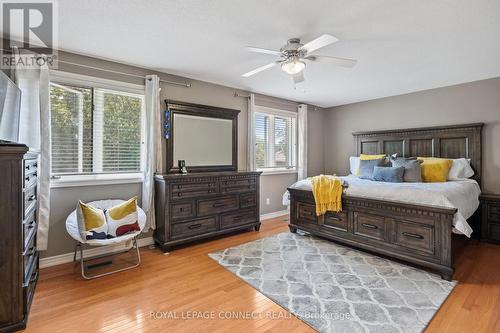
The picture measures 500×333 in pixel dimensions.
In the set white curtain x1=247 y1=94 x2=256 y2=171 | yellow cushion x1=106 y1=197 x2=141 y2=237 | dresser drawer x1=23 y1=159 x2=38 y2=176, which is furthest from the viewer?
white curtain x1=247 y1=94 x2=256 y2=171

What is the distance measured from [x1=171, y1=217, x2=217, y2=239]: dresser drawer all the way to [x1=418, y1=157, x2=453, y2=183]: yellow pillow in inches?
130

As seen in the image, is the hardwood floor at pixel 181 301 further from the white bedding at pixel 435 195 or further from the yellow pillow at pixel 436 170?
the yellow pillow at pixel 436 170

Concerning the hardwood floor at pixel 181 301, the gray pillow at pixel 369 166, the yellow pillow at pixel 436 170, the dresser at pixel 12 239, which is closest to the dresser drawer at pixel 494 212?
the yellow pillow at pixel 436 170

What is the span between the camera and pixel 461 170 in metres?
3.82

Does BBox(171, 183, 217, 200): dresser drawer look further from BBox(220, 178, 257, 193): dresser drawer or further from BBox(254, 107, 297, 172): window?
BBox(254, 107, 297, 172): window

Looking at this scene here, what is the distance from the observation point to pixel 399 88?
4.27 metres

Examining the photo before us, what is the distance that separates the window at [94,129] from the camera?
9.44 ft

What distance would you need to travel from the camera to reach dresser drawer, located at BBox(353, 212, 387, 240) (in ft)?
9.69

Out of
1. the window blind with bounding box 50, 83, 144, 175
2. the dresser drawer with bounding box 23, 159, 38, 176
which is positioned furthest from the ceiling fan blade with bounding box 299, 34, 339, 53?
the dresser drawer with bounding box 23, 159, 38, 176

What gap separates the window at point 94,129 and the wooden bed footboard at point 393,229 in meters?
2.62

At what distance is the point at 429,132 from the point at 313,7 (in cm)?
353

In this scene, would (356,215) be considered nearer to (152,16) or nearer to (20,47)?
(152,16)

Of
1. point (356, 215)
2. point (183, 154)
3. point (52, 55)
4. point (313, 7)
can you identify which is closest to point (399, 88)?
point (356, 215)

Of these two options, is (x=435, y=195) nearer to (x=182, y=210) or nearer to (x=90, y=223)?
(x=182, y=210)
